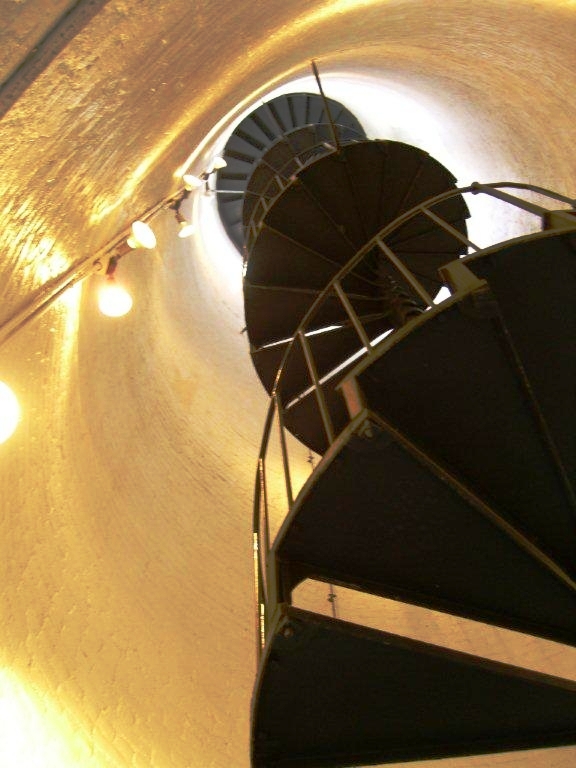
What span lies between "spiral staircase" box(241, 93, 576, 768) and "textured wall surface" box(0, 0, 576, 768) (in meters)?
1.51

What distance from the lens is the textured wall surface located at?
284cm

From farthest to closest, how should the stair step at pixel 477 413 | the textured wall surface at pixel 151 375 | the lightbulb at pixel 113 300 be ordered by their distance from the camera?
the lightbulb at pixel 113 300, the textured wall surface at pixel 151 375, the stair step at pixel 477 413

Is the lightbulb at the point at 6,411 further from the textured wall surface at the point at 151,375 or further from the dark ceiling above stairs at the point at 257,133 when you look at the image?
the dark ceiling above stairs at the point at 257,133

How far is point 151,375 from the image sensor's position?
18.3 feet

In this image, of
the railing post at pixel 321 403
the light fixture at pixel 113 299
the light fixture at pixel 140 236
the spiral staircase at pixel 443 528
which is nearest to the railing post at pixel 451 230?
the spiral staircase at pixel 443 528

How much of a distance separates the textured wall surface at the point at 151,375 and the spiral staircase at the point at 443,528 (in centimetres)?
151

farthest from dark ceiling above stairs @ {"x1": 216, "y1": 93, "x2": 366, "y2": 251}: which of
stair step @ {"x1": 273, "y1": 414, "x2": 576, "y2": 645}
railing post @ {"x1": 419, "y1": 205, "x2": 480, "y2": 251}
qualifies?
stair step @ {"x1": 273, "y1": 414, "x2": 576, "y2": 645}

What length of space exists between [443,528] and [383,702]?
2.98 feet

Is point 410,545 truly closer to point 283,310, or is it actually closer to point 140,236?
point 140,236

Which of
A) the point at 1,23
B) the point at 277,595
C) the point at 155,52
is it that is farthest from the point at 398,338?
the point at 155,52

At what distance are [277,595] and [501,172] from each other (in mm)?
5310

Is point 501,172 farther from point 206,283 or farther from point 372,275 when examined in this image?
point 206,283

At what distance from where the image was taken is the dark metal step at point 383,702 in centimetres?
232

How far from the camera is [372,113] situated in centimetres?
834
